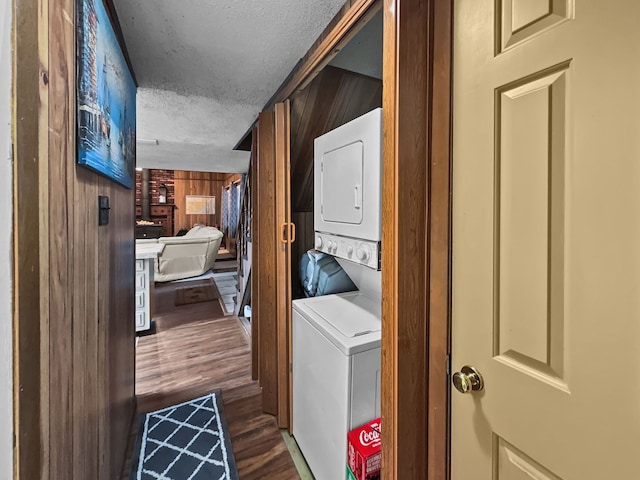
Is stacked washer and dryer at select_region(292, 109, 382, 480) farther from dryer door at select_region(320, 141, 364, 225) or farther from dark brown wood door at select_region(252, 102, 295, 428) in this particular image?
dark brown wood door at select_region(252, 102, 295, 428)

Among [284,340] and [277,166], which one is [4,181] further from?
[284,340]

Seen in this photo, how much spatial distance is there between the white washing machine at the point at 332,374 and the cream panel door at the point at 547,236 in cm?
47

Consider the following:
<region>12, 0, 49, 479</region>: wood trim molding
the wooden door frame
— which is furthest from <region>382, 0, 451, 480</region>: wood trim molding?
<region>12, 0, 49, 479</region>: wood trim molding

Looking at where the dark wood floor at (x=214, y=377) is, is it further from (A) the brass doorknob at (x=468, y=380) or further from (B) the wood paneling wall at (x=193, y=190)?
(B) the wood paneling wall at (x=193, y=190)

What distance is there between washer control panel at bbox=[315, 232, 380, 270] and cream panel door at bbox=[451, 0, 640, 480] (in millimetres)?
392

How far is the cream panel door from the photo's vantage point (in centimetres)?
52

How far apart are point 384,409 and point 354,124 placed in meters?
1.11

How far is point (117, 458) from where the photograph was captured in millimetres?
1453

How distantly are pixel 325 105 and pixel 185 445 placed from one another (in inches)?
93.1

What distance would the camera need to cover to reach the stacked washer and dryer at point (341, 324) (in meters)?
1.22

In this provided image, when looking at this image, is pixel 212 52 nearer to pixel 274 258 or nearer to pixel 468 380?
pixel 274 258

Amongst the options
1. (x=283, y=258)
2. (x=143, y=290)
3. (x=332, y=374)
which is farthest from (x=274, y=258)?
(x=143, y=290)

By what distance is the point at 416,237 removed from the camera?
2.97ft

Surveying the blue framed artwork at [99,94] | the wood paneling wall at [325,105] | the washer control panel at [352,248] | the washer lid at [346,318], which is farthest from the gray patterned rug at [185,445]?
the wood paneling wall at [325,105]
